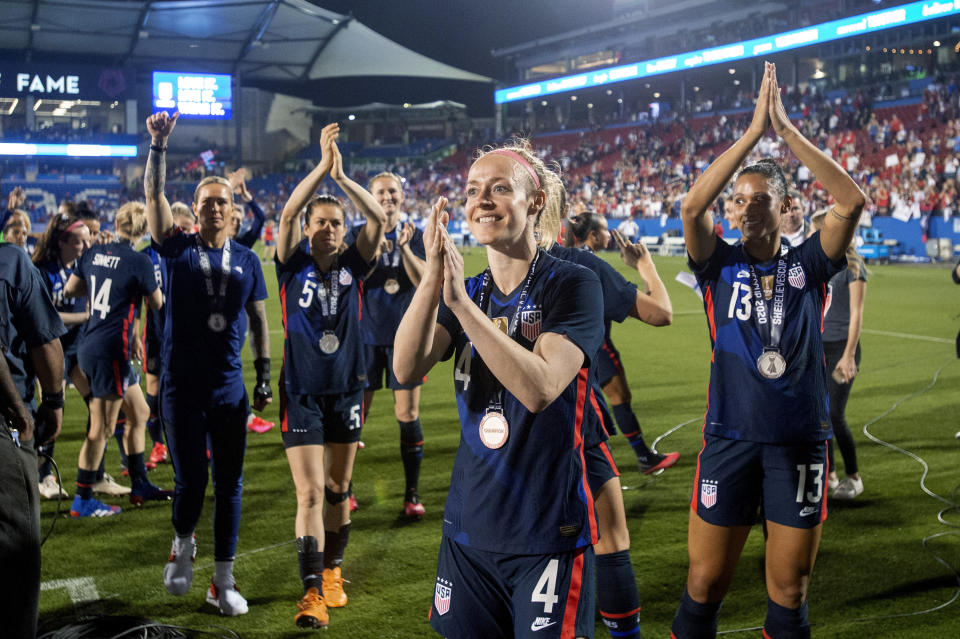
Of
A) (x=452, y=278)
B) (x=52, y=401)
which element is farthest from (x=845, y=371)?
(x=52, y=401)

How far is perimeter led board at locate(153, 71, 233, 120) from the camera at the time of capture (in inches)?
1882

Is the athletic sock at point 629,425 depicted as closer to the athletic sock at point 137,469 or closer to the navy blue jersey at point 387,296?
the navy blue jersey at point 387,296

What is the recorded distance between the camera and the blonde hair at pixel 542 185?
8.48 feet

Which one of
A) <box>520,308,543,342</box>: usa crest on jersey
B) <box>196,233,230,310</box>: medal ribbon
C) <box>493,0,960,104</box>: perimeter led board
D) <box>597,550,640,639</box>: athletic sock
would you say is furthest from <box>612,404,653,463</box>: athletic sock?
<box>493,0,960,104</box>: perimeter led board

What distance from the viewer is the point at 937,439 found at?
25.7 feet

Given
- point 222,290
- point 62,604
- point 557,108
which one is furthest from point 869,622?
point 557,108

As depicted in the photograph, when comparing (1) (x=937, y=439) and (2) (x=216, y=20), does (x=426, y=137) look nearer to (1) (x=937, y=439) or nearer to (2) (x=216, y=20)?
(2) (x=216, y=20)

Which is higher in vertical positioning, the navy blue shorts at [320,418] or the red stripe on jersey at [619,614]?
the navy blue shorts at [320,418]

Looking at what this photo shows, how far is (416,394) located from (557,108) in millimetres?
60424

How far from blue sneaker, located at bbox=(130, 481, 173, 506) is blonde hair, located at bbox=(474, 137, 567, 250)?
15.0 ft

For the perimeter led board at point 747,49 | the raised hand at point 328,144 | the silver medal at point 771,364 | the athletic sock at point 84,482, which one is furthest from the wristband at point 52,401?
the perimeter led board at point 747,49

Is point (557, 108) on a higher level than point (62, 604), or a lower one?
higher

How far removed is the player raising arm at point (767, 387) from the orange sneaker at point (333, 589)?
1885mm

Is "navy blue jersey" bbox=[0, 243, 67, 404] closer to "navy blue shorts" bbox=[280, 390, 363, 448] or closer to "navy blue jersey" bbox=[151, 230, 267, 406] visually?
"navy blue jersey" bbox=[151, 230, 267, 406]
